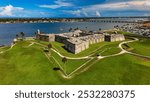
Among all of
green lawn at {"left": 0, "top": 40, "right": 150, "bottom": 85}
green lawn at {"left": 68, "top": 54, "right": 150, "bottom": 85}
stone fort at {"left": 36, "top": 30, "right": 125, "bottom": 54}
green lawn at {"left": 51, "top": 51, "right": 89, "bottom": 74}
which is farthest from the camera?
stone fort at {"left": 36, "top": 30, "right": 125, "bottom": 54}

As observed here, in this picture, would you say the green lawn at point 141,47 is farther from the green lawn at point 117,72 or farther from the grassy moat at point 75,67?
the green lawn at point 117,72

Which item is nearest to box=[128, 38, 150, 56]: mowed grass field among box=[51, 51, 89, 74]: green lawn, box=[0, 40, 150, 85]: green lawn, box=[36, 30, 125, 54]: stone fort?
box=[0, 40, 150, 85]: green lawn

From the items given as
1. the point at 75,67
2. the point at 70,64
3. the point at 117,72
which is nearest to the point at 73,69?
the point at 75,67

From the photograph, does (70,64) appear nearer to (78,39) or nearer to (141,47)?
(78,39)

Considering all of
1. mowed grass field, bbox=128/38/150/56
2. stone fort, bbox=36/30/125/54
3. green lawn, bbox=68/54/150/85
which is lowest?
green lawn, bbox=68/54/150/85

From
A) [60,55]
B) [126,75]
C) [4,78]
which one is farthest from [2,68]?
[126,75]

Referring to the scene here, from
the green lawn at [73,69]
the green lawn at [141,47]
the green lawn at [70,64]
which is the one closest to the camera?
the green lawn at [73,69]

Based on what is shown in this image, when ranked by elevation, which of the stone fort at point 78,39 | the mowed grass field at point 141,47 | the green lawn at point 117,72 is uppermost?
the stone fort at point 78,39

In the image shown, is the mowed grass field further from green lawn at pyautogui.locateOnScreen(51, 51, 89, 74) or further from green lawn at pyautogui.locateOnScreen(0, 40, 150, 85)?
green lawn at pyautogui.locateOnScreen(51, 51, 89, 74)

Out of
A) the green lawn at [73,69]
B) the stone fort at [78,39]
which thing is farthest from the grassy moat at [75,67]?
the stone fort at [78,39]
